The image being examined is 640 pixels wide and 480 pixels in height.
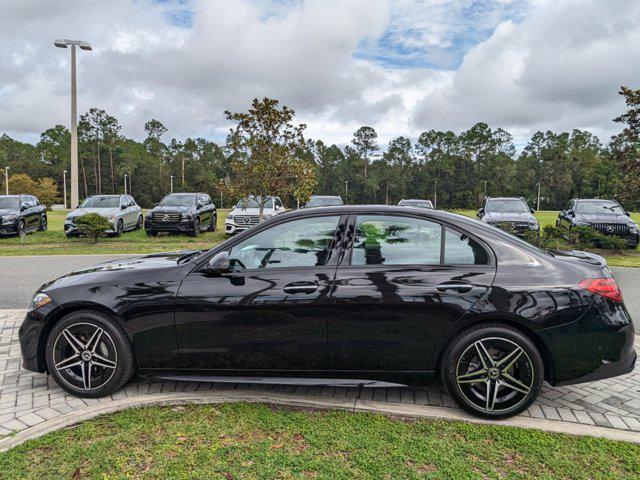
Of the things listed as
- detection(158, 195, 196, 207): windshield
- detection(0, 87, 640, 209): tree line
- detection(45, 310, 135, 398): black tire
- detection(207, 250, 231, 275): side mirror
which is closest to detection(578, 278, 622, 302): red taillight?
detection(207, 250, 231, 275): side mirror

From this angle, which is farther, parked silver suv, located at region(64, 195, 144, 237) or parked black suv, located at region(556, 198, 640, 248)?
parked silver suv, located at region(64, 195, 144, 237)

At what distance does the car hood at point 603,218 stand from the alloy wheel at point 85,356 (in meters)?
15.0

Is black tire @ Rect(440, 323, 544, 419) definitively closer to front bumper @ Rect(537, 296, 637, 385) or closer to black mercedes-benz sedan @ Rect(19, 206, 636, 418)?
black mercedes-benz sedan @ Rect(19, 206, 636, 418)

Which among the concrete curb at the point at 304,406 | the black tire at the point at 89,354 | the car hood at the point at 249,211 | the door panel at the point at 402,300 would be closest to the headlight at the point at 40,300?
the black tire at the point at 89,354

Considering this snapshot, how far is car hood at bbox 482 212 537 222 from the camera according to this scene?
15219 mm

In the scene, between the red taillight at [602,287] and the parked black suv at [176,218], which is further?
the parked black suv at [176,218]

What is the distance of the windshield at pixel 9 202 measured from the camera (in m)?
17.6

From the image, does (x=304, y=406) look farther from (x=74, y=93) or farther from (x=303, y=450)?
(x=74, y=93)

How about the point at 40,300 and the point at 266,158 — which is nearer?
the point at 40,300

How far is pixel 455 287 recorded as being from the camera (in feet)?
11.0

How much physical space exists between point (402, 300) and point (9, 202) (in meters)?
19.1

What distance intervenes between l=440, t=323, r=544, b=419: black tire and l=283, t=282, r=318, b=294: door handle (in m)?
1.08

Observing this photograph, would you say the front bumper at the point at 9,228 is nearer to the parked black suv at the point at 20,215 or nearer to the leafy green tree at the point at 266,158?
the parked black suv at the point at 20,215

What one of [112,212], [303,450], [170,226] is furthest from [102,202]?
[303,450]
